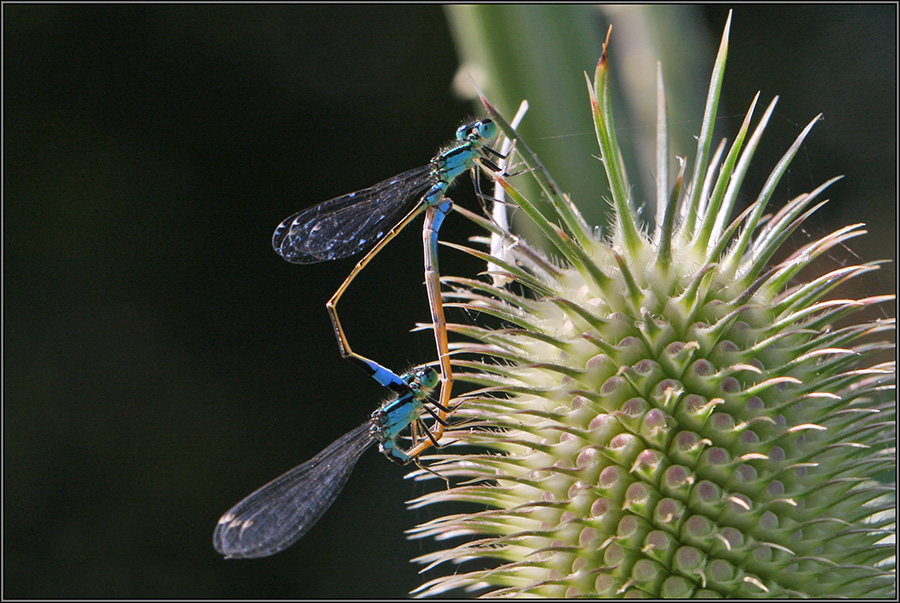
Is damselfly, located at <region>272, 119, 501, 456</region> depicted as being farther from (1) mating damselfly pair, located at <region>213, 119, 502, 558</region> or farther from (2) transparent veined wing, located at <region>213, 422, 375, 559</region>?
(2) transparent veined wing, located at <region>213, 422, 375, 559</region>

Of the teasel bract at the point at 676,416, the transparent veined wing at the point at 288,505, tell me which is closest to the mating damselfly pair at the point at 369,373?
the transparent veined wing at the point at 288,505

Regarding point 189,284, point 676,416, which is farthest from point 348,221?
point 189,284

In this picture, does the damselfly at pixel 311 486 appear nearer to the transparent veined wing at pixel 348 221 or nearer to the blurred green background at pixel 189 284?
the transparent veined wing at pixel 348 221

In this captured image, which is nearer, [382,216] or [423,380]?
[423,380]

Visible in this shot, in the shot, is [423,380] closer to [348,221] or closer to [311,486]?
[311,486]

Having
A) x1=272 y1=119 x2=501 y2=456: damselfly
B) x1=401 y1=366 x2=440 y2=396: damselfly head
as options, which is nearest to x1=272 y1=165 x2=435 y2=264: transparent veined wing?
x1=272 y1=119 x2=501 y2=456: damselfly

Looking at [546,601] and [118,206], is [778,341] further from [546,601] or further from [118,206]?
[118,206]

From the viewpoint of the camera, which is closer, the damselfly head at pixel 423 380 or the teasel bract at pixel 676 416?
the teasel bract at pixel 676 416
